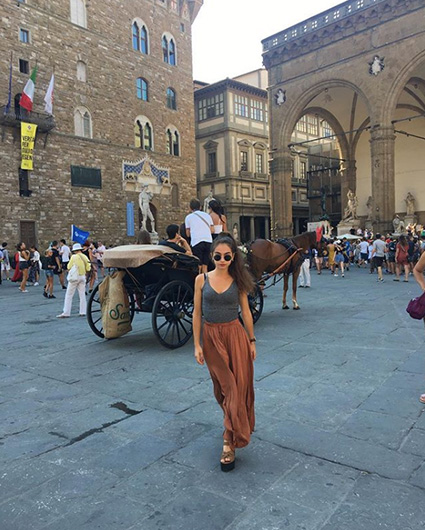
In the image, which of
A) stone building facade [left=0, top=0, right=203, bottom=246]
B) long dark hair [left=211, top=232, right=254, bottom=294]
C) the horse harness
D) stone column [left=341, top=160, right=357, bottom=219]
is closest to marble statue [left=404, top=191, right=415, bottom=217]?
stone column [left=341, top=160, right=357, bottom=219]

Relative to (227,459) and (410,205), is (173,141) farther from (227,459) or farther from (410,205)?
(227,459)

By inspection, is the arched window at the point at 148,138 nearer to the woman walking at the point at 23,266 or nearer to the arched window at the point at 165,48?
the arched window at the point at 165,48

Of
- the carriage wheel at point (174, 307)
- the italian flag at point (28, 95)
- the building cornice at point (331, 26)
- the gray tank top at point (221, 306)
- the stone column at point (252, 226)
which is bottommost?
the carriage wheel at point (174, 307)

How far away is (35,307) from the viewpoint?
11.1 meters

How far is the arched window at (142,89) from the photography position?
31188 mm

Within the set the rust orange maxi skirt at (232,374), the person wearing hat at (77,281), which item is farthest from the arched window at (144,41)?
the rust orange maxi skirt at (232,374)

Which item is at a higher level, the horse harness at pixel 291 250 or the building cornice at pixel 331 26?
the building cornice at pixel 331 26

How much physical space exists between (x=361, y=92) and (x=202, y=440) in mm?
26387

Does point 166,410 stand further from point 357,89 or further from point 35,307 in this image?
point 357,89

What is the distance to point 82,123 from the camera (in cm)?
2803

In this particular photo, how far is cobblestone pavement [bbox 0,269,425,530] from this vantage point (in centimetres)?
244

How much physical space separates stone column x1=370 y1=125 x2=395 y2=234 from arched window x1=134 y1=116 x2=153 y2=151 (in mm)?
15220

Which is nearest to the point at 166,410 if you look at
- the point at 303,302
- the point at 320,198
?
the point at 303,302

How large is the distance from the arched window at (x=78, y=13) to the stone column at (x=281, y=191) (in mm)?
14539
